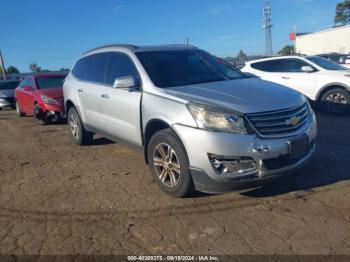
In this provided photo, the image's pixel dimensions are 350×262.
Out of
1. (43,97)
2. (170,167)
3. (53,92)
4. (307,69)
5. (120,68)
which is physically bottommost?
(170,167)

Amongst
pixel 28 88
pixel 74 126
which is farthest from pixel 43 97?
pixel 74 126

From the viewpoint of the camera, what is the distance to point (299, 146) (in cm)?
408

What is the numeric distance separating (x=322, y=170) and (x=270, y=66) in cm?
625

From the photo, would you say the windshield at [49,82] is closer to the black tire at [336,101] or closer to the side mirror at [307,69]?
the side mirror at [307,69]

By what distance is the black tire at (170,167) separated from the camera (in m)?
4.03

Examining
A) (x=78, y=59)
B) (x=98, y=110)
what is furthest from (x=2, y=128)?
(x=98, y=110)

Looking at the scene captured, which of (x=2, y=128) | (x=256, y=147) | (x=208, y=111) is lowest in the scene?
(x=2, y=128)

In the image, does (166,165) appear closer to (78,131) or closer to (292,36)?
(78,131)

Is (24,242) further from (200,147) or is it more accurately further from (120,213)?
(200,147)

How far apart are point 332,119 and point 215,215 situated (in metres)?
6.24

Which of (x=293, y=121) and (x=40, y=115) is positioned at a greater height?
(x=293, y=121)

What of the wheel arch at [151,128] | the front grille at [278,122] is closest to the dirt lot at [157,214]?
the wheel arch at [151,128]

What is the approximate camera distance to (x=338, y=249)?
309 centimetres

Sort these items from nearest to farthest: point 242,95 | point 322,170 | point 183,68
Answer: point 242,95
point 322,170
point 183,68
